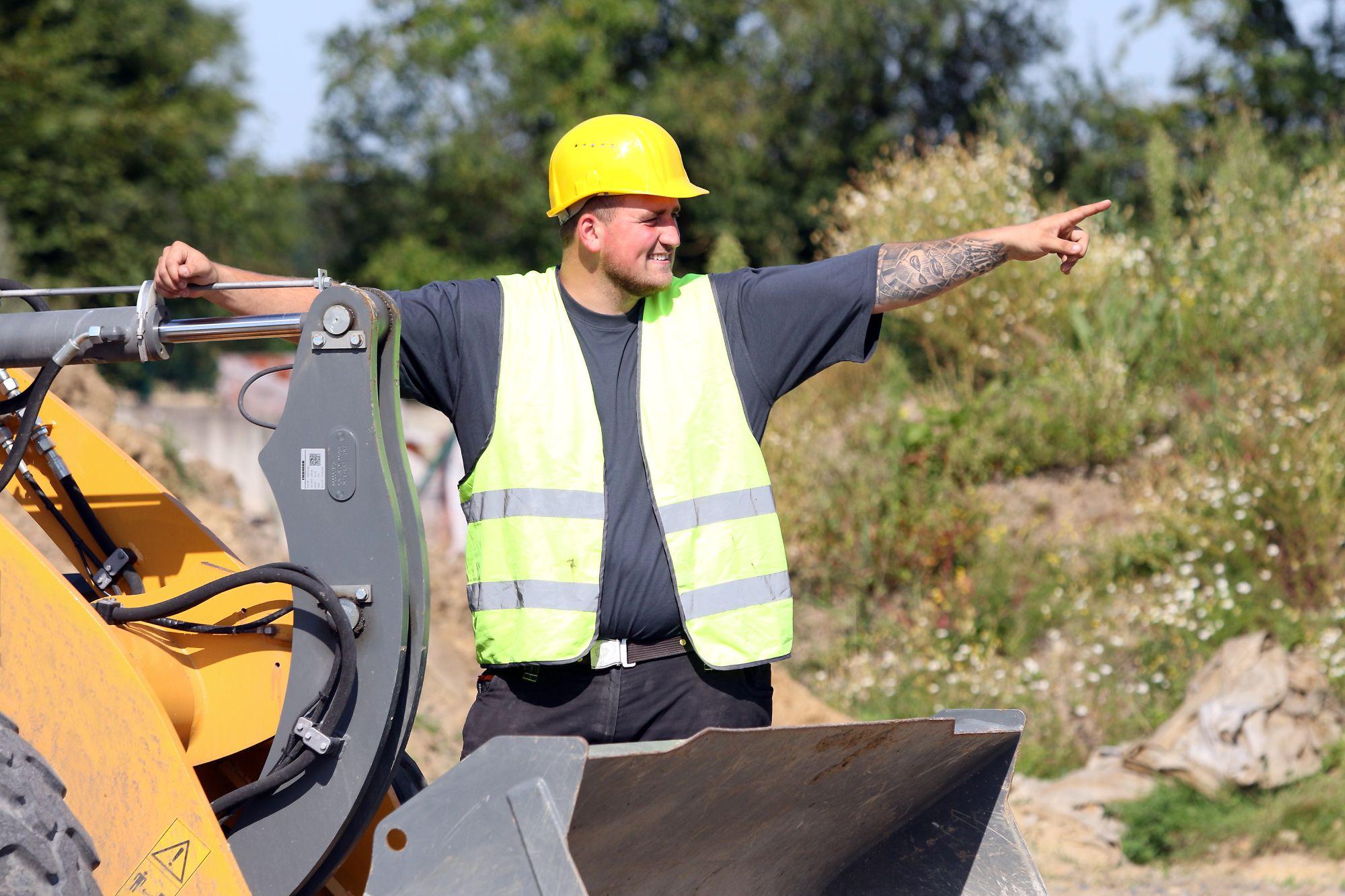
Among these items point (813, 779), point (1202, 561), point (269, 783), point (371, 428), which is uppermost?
point (371, 428)

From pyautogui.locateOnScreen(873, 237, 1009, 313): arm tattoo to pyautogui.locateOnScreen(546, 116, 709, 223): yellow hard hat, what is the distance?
1.65ft

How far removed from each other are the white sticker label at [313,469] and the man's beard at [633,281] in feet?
2.91

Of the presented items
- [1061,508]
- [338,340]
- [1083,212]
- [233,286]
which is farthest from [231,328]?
[1061,508]

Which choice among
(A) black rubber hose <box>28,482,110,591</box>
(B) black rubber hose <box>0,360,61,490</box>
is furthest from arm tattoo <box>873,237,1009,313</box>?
(A) black rubber hose <box>28,482,110,591</box>

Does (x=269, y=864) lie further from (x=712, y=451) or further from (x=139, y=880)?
(x=712, y=451)

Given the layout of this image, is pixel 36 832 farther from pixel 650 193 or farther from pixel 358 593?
pixel 650 193

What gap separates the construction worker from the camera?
10.1 feet

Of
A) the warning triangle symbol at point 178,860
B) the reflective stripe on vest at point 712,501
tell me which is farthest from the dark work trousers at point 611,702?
the warning triangle symbol at point 178,860

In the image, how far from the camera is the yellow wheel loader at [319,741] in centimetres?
234

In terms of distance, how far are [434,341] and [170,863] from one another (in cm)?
128

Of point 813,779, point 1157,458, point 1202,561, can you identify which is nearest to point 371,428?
point 813,779

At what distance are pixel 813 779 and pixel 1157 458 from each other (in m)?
6.17

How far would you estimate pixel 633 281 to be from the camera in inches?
128

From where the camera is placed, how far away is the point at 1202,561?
7395mm
